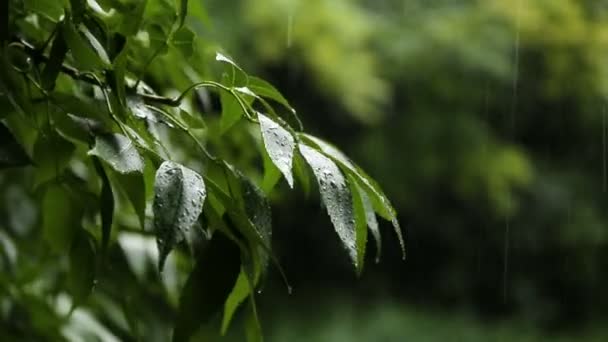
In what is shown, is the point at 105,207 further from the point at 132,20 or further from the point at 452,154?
the point at 452,154

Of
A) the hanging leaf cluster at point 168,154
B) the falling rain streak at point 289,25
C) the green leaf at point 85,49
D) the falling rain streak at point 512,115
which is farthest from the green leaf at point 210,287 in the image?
the falling rain streak at point 512,115

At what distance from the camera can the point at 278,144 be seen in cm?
48

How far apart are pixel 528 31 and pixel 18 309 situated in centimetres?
323

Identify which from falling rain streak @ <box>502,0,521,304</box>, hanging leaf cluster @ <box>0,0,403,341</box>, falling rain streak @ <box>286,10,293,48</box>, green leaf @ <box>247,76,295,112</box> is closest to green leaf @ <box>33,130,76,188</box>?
hanging leaf cluster @ <box>0,0,403,341</box>

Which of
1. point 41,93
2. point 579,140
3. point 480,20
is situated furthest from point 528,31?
point 41,93

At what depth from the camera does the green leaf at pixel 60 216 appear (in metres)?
0.61

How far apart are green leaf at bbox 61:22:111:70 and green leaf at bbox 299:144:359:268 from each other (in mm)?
114

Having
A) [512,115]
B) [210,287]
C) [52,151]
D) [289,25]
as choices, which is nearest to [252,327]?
[210,287]

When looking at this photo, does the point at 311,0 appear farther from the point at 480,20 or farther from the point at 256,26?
the point at 480,20

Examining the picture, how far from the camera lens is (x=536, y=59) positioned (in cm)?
401

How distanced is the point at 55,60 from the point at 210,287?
14 centimetres

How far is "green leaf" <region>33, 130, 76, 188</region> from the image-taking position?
54 centimetres

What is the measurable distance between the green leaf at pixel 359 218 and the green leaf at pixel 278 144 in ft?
0.13

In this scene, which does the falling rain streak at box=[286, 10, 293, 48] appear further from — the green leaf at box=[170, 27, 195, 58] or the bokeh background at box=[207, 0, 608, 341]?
the green leaf at box=[170, 27, 195, 58]
